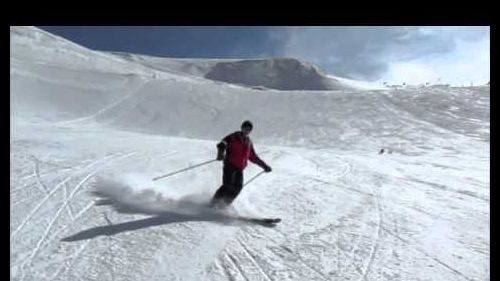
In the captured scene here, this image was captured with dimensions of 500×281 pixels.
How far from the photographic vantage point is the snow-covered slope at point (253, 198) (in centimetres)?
641

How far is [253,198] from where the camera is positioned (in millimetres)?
10109

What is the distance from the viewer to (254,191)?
10.8 metres

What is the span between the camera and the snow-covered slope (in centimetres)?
641

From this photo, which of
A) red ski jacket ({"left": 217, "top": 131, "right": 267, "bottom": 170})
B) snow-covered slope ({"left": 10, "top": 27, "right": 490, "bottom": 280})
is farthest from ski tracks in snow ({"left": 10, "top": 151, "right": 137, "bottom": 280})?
red ski jacket ({"left": 217, "top": 131, "right": 267, "bottom": 170})

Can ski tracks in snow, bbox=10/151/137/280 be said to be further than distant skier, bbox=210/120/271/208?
No

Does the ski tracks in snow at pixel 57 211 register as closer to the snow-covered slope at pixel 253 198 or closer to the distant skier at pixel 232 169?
the snow-covered slope at pixel 253 198

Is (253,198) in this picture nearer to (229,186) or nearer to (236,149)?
(229,186)

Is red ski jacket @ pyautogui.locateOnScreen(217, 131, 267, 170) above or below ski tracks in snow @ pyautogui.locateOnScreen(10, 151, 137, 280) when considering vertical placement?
above

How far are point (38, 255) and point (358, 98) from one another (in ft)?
83.2

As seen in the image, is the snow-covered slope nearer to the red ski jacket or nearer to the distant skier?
the distant skier

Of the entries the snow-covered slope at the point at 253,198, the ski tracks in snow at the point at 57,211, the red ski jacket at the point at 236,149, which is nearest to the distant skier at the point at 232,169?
the red ski jacket at the point at 236,149
